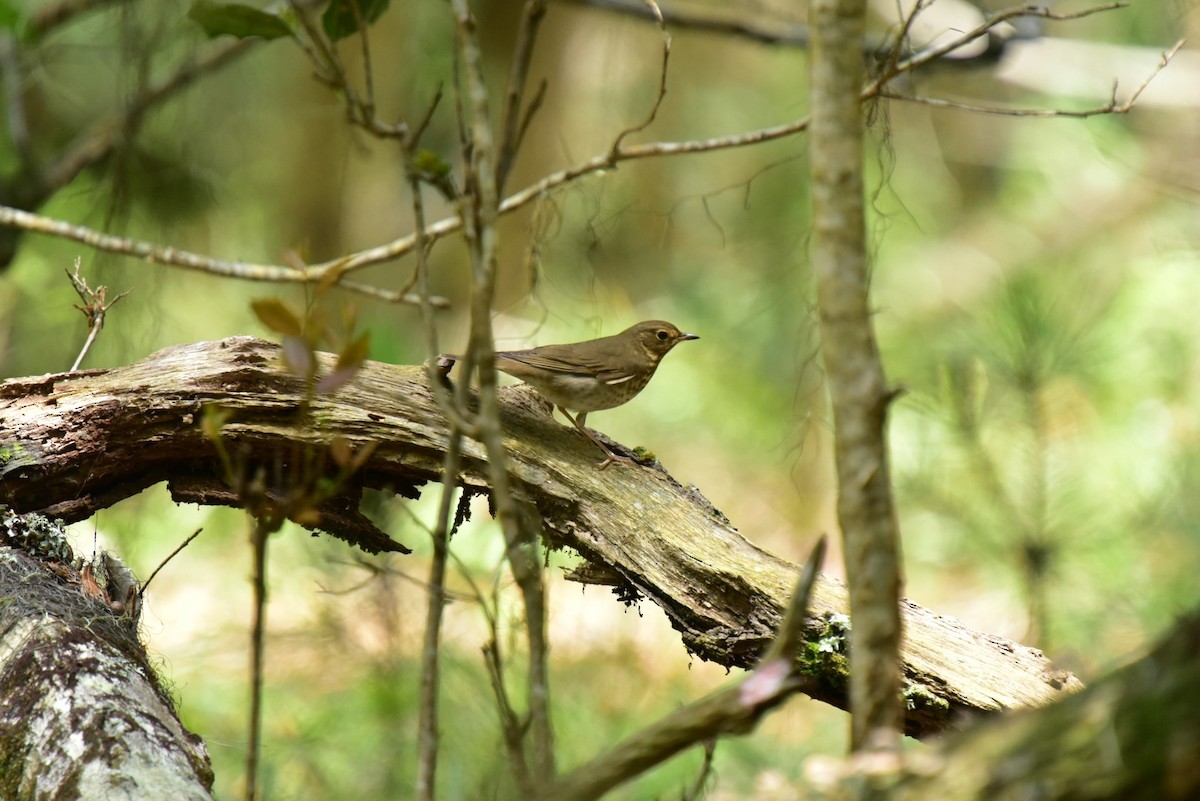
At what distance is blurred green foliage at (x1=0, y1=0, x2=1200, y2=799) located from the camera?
5.62 metres

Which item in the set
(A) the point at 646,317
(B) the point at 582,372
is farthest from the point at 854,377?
(A) the point at 646,317

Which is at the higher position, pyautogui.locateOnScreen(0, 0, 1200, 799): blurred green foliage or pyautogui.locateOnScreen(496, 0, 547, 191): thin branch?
pyautogui.locateOnScreen(0, 0, 1200, 799): blurred green foliage

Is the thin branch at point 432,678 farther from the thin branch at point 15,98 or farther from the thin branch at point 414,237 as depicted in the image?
the thin branch at point 15,98

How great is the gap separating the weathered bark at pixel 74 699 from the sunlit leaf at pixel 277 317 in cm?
108

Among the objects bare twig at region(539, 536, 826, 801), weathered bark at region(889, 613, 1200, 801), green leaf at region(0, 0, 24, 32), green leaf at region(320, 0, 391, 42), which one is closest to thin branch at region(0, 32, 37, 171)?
green leaf at region(0, 0, 24, 32)

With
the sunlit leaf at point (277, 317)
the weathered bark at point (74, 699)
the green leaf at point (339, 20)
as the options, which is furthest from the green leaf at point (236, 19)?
the weathered bark at point (74, 699)

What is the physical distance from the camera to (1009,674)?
2977 millimetres

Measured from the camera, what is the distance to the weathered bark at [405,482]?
117 inches

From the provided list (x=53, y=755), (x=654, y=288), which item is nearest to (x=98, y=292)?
(x=53, y=755)

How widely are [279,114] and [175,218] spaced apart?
4522 millimetres

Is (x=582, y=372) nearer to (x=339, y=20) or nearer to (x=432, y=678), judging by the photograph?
(x=339, y=20)

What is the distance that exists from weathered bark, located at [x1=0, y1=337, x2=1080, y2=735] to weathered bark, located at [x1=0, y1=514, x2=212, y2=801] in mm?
250

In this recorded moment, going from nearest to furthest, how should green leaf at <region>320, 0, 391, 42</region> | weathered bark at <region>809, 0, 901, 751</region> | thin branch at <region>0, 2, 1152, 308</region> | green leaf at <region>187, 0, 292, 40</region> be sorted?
weathered bark at <region>809, 0, 901, 751</region>, green leaf at <region>187, 0, 292, 40</region>, thin branch at <region>0, 2, 1152, 308</region>, green leaf at <region>320, 0, 391, 42</region>

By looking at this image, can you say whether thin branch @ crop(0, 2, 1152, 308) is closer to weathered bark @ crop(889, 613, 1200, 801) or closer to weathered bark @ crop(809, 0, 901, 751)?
weathered bark @ crop(809, 0, 901, 751)
